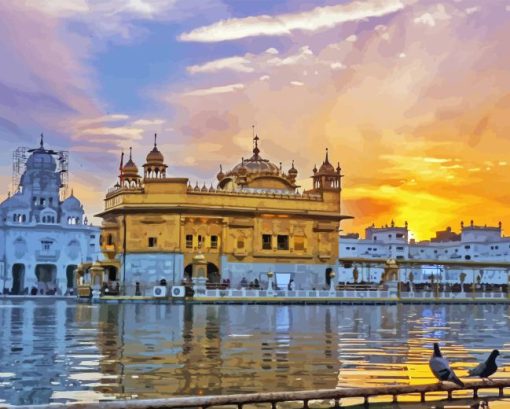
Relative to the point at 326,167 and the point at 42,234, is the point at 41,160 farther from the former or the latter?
the point at 326,167

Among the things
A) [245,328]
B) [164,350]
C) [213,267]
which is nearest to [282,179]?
[213,267]

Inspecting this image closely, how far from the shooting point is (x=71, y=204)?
85688 mm

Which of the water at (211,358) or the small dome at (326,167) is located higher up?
the small dome at (326,167)

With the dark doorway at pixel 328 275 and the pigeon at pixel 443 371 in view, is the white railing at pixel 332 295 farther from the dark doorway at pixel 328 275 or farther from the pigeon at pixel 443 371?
the pigeon at pixel 443 371

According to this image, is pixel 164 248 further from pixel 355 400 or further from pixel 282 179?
pixel 355 400

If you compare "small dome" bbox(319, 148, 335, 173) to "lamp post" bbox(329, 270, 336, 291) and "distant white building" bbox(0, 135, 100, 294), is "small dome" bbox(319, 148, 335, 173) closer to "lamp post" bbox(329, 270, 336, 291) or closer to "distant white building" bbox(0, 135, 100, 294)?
"lamp post" bbox(329, 270, 336, 291)

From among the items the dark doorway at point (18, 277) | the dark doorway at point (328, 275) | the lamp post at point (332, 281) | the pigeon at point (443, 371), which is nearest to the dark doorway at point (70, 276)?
the dark doorway at point (18, 277)

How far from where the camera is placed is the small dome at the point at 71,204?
280 ft

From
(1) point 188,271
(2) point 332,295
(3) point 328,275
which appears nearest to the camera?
(2) point 332,295

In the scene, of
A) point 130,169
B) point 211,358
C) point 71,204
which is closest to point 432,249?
point 71,204

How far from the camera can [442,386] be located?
420 inches

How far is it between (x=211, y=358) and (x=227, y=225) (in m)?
43.1

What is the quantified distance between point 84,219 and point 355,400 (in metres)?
79.0

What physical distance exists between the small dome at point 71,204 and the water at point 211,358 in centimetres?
5966
